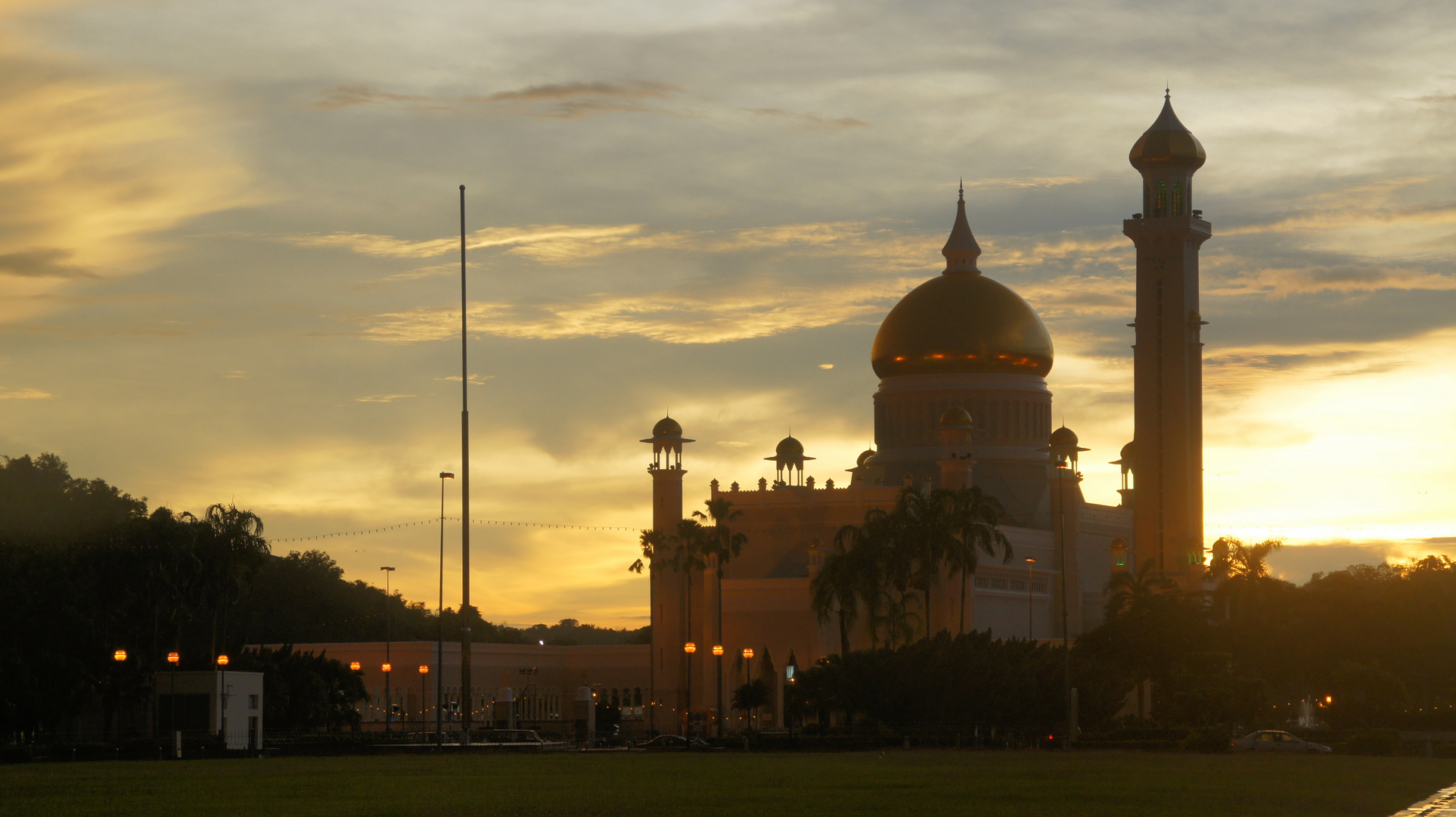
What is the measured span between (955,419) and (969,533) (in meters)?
12.2

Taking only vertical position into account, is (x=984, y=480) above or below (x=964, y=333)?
below

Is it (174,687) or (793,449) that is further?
(793,449)

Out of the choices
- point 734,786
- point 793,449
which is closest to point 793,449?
point 793,449

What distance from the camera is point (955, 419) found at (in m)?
80.3

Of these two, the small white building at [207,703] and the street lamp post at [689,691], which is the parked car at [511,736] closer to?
the small white building at [207,703]

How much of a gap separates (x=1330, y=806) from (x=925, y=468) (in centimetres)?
6051

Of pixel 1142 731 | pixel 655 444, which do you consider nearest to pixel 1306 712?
pixel 655 444

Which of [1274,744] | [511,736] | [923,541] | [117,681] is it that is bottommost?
[511,736]

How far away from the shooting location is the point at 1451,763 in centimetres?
4262

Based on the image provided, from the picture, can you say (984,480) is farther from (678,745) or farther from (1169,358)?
(678,745)

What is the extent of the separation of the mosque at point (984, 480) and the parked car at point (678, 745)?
15.6 m

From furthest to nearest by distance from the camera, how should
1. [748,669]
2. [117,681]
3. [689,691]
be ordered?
[748,669] → [689,691] → [117,681]

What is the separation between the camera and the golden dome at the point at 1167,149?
79500mm

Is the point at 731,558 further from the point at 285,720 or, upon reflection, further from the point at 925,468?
the point at 285,720
